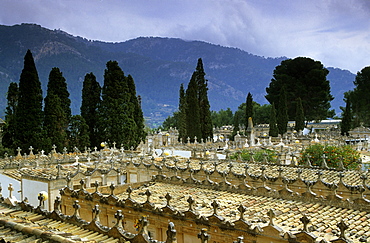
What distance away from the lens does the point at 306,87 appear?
260ft

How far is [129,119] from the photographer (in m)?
41.1

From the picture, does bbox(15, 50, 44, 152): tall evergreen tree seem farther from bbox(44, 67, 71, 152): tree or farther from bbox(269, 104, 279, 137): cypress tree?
bbox(269, 104, 279, 137): cypress tree

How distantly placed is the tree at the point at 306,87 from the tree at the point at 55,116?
4993 centimetres

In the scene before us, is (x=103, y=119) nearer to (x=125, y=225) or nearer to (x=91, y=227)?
(x=125, y=225)

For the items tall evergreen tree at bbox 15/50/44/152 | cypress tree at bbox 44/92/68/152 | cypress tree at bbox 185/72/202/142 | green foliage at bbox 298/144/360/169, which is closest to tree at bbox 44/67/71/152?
cypress tree at bbox 44/92/68/152

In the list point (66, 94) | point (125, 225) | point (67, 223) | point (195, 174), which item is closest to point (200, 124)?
point (66, 94)

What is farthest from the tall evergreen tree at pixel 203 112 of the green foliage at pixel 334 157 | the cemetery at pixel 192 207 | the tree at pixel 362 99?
the tree at pixel 362 99

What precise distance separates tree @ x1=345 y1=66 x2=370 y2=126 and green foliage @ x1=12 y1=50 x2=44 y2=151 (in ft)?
190

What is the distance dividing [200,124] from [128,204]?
37949 mm

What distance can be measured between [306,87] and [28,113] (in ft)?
200

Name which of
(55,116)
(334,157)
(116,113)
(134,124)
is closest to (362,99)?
(134,124)

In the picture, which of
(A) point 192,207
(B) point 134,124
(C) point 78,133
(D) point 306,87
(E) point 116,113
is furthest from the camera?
(D) point 306,87

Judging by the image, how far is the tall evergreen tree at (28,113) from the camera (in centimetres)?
3444

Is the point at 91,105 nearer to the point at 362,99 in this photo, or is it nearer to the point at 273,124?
the point at 273,124
